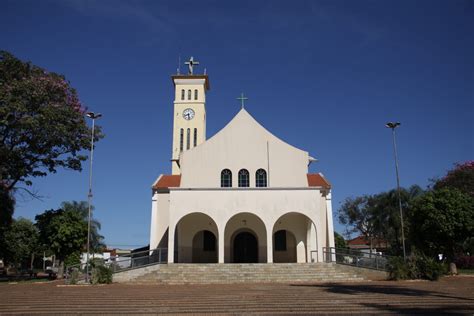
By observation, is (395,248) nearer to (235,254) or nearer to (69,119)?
(235,254)

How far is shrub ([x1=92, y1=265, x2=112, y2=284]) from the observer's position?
20.9 metres

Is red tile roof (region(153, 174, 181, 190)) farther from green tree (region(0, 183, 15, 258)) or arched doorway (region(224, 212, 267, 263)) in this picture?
green tree (region(0, 183, 15, 258))

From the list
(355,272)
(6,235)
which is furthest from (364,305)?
(6,235)

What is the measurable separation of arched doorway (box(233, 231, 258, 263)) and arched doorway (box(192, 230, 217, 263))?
1485 mm

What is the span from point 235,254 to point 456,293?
17339 millimetres

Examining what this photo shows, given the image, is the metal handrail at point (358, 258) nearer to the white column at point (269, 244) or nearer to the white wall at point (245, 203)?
the white wall at point (245, 203)

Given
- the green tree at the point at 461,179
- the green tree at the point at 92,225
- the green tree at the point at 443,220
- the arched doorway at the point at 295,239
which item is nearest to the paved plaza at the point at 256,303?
the green tree at the point at 443,220

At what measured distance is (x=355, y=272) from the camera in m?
23.5

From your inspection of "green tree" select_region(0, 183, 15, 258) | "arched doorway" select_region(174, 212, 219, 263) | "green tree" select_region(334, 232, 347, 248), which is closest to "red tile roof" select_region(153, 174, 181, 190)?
"arched doorway" select_region(174, 212, 219, 263)

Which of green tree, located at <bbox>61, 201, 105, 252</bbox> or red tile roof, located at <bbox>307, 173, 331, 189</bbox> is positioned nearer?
red tile roof, located at <bbox>307, 173, 331, 189</bbox>

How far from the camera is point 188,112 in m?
43.4

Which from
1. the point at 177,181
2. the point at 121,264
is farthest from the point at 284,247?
the point at 121,264

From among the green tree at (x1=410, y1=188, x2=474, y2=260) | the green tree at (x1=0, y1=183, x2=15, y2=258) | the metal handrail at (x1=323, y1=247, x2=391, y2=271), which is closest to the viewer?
the metal handrail at (x1=323, y1=247, x2=391, y2=271)

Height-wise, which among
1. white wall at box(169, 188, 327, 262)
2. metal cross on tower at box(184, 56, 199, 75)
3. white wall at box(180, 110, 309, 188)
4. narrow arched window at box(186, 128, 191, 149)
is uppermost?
metal cross on tower at box(184, 56, 199, 75)
